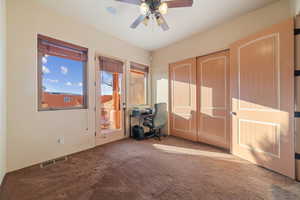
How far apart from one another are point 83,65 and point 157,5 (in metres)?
2.14

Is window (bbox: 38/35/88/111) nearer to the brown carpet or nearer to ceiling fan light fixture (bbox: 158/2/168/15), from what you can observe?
the brown carpet

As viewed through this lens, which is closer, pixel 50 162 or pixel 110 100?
pixel 50 162

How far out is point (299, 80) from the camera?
6.23ft

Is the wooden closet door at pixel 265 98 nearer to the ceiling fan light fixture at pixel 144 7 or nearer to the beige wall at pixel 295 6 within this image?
the beige wall at pixel 295 6

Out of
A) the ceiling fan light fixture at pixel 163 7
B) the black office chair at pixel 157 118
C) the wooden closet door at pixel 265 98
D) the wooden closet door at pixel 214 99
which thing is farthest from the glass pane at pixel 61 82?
the wooden closet door at pixel 265 98

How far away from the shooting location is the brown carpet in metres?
1.65

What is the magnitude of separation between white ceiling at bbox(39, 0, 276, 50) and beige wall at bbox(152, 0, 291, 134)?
161 millimetres

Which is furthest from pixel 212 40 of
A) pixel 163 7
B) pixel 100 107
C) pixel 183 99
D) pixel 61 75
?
pixel 61 75

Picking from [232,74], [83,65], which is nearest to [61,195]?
Answer: [83,65]

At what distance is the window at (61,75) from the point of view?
8.34 feet

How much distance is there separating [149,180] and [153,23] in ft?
10.2

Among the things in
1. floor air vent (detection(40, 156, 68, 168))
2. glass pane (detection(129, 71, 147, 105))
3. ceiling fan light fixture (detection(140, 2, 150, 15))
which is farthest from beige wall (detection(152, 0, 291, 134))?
floor air vent (detection(40, 156, 68, 168))

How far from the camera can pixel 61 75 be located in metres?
2.86

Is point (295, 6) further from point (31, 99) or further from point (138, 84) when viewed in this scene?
point (31, 99)
